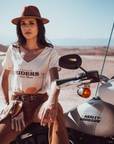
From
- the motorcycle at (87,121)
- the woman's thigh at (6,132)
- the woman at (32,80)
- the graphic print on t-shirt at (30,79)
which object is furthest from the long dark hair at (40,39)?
the woman's thigh at (6,132)

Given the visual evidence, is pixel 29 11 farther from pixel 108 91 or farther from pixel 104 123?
pixel 104 123

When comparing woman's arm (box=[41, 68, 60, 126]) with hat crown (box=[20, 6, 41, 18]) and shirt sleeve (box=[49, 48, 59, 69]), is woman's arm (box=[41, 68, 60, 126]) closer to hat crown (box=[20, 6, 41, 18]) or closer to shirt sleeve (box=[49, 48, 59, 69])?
shirt sleeve (box=[49, 48, 59, 69])

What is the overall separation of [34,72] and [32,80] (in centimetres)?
6

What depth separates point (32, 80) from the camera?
155 cm

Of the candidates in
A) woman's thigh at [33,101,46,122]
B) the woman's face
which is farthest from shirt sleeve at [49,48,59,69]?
woman's thigh at [33,101,46,122]

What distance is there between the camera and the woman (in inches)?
50.9

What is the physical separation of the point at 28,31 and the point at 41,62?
0.28 m

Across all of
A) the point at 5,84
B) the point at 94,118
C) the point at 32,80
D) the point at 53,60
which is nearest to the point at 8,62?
the point at 5,84

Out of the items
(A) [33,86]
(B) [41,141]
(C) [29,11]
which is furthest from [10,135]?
(C) [29,11]

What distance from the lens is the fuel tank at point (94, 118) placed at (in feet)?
4.44

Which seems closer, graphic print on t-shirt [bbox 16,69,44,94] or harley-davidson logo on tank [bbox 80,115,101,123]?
harley-davidson logo on tank [bbox 80,115,101,123]

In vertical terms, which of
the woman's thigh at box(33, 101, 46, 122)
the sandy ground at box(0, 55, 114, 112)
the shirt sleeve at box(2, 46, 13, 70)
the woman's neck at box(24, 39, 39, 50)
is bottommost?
the sandy ground at box(0, 55, 114, 112)

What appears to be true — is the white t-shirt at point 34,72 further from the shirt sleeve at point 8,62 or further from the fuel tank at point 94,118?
the fuel tank at point 94,118

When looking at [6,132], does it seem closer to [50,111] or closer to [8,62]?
[50,111]
